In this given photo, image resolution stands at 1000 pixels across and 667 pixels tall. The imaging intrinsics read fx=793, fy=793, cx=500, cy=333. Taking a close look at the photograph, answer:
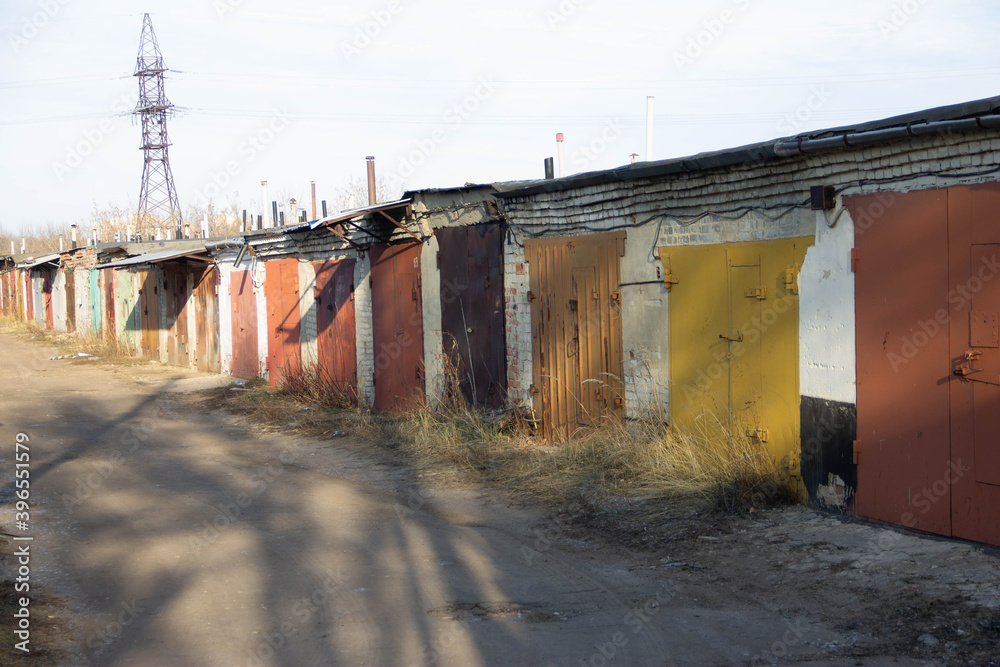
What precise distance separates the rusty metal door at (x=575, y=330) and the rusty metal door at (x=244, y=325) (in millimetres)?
8721

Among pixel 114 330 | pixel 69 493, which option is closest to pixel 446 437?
pixel 69 493

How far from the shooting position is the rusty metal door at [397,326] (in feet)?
35.6

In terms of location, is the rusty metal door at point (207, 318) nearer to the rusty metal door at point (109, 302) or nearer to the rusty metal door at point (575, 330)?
the rusty metal door at point (109, 302)

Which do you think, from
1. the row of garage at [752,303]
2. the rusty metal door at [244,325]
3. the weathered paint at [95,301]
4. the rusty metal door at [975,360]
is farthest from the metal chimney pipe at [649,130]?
the weathered paint at [95,301]

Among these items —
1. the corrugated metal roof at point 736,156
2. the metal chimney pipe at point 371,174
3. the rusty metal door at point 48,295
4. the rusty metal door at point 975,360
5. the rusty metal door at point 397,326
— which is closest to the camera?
the corrugated metal roof at point 736,156

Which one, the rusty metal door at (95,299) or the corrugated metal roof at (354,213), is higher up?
the corrugated metal roof at (354,213)

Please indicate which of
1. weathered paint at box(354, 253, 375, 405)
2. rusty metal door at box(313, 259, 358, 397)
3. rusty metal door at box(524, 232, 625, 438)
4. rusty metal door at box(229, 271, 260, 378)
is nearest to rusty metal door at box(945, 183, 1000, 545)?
rusty metal door at box(524, 232, 625, 438)

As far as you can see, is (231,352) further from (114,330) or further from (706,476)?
(706,476)

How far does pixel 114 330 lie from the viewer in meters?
23.2

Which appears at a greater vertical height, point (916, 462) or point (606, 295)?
point (606, 295)

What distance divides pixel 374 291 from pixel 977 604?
905 cm

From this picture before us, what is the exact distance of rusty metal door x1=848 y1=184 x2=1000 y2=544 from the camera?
4898 millimetres

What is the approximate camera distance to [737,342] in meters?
6.57

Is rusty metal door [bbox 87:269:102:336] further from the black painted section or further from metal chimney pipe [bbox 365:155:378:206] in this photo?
the black painted section
